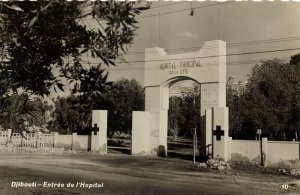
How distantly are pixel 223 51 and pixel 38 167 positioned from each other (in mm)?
10200

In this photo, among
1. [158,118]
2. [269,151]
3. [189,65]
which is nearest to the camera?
[269,151]

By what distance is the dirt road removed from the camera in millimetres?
10711

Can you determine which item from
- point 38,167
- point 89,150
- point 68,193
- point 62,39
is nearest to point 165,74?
point 89,150

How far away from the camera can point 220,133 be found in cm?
1752

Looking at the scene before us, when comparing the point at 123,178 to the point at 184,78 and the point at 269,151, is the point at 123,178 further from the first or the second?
the point at 184,78

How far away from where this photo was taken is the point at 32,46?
349 cm

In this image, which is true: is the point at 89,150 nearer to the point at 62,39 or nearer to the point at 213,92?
the point at 213,92

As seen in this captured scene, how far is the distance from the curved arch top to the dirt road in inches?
177

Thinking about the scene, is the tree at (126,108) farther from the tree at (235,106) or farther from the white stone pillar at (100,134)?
the white stone pillar at (100,134)

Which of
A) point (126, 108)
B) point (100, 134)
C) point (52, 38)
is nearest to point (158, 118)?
point (100, 134)

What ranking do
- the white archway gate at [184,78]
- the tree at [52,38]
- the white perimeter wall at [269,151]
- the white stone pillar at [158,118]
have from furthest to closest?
1. the white stone pillar at [158,118]
2. the white archway gate at [184,78]
3. the white perimeter wall at [269,151]
4. the tree at [52,38]

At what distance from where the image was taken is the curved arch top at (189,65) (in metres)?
19.5

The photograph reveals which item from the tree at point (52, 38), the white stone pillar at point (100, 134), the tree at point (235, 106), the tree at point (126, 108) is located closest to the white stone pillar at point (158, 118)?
the white stone pillar at point (100, 134)

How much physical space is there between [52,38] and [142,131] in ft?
59.5
